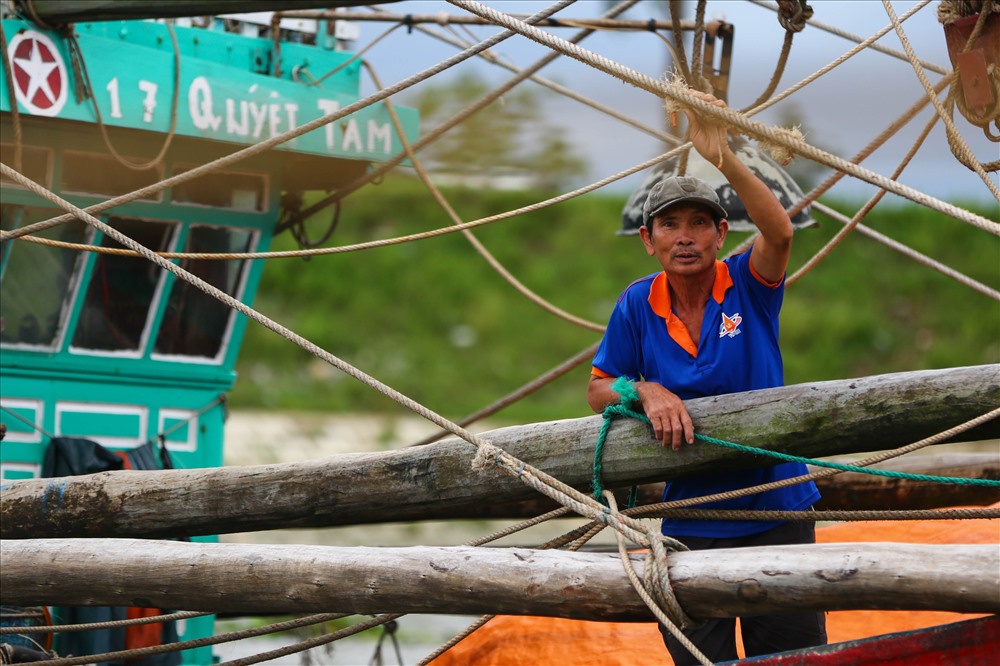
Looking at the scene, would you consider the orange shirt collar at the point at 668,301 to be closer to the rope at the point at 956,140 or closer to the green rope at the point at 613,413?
the green rope at the point at 613,413

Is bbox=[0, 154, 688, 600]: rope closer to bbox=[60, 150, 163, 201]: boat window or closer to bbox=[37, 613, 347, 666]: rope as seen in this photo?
bbox=[37, 613, 347, 666]: rope

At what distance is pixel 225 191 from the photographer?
618 centimetres

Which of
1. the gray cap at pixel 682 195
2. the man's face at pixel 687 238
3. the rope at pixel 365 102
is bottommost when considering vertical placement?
the man's face at pixel 687 238

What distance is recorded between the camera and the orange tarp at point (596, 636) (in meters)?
4.82

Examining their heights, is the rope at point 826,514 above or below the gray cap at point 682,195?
below

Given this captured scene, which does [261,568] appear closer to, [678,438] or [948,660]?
[678,438]

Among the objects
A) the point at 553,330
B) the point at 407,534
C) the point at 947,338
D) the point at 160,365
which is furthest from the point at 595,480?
the point at 947,338

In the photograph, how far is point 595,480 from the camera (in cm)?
333

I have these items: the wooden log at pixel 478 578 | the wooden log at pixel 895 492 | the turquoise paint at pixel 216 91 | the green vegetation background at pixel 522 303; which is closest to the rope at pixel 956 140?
the wooden log at pixel 478 578

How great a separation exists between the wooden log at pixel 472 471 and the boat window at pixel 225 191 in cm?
230

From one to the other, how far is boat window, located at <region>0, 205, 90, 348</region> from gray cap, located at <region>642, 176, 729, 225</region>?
11.0 feet

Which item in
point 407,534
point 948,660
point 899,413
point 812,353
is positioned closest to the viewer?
point 948,660

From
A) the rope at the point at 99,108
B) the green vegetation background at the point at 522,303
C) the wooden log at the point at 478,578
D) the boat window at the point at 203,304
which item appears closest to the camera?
the wooden log at the point at 478,578

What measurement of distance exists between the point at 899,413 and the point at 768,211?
0.62m
